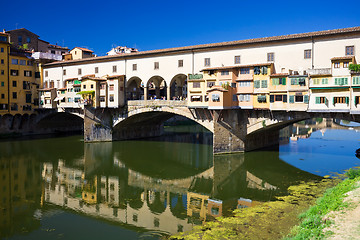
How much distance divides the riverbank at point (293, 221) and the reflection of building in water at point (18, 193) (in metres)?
8.32

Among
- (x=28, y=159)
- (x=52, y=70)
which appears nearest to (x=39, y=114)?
(x=52, y=70)

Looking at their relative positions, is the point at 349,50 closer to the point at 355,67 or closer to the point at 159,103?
the point at 355,67

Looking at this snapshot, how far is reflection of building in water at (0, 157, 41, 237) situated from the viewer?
1605 cm

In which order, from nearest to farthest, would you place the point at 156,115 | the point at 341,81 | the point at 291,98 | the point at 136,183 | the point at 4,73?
the point at 136,183 < the point at 341,81 < the point at 291,98 < the point at 156,115 < the point at 4,73

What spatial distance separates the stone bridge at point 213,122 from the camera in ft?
105

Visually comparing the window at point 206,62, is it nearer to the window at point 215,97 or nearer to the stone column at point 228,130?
the window at point 215,97

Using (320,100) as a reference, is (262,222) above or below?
below

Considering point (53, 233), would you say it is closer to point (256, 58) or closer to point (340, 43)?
point (256, 58)

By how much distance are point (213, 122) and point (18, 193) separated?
19.6 meters

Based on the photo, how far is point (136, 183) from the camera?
80.9ft

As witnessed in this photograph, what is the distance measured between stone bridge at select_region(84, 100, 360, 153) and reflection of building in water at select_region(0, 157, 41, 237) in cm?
1262

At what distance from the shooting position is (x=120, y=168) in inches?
1173

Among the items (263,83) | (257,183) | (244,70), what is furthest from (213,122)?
(257,183)

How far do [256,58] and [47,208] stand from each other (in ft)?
79.9
